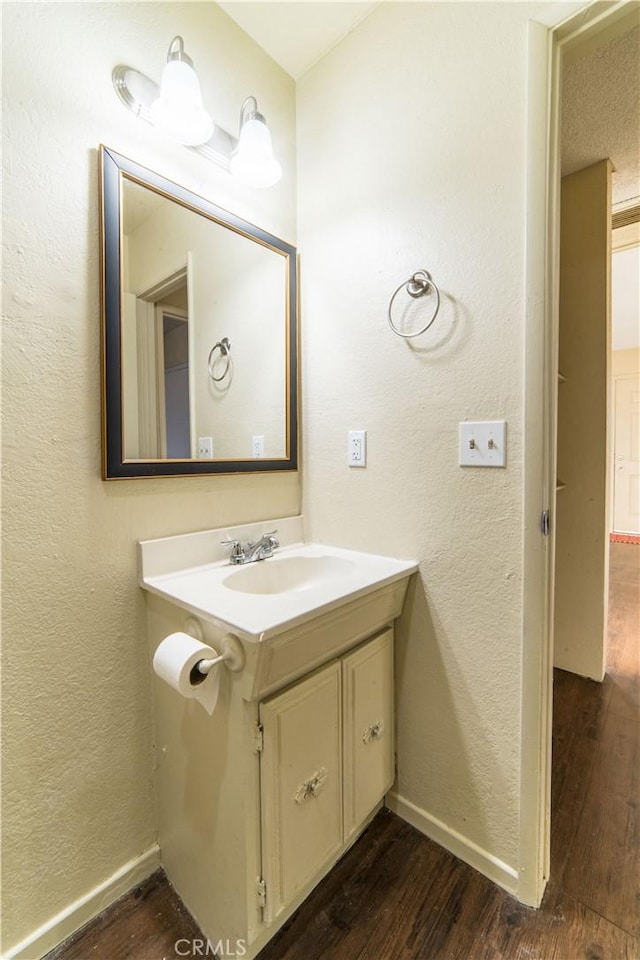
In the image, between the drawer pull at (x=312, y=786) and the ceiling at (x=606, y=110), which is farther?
the ceiling at (x=606, y=110)

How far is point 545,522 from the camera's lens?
1.05 metres

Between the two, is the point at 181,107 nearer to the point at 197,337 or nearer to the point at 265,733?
the point at 197,337

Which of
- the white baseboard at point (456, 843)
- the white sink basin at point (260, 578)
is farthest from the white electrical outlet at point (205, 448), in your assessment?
the white baseboard at point (456, 843)

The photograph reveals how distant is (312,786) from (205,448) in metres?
0.97

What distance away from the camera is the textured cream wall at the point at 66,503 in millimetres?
938

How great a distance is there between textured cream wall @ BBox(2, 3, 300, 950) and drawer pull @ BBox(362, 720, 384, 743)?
0.62 meters

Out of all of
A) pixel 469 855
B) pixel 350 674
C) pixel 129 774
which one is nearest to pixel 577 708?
pixel 469 855

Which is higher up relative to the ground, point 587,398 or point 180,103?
point 180,103

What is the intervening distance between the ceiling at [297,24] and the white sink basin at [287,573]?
1.73 m

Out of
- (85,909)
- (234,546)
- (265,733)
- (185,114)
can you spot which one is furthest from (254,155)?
(85,909)

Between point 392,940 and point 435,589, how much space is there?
2.73 ft

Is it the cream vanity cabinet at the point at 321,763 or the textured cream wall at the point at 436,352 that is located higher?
the textured cream wall at the point at 436,352

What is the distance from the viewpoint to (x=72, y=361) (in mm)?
1020

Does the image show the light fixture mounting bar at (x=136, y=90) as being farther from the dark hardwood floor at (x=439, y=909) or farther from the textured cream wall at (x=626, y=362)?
the textured cream wall at (x=626, y=362)
